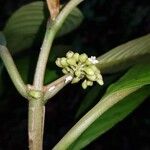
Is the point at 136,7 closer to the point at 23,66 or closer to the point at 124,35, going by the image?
the point at 124,35

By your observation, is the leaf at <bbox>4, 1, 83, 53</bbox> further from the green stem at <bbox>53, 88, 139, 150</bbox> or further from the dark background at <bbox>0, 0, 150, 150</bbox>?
the dark background at <bbox>0, 0, 150, 150</bbox>

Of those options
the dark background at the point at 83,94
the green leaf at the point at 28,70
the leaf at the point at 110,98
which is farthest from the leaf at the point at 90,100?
the dark background at the point at 83,94

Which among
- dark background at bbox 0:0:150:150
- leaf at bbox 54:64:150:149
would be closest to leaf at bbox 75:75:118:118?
leaf at bbox 54:64:150:149

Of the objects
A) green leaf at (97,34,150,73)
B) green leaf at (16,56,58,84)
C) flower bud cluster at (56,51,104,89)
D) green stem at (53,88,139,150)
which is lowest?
green leaf at (16,56,58,84)

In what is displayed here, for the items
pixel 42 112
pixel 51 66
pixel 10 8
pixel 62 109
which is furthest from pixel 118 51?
pixel 10 8

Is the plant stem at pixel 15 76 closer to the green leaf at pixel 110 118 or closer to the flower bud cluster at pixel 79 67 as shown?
the flower bud cluster at pixel 79 67

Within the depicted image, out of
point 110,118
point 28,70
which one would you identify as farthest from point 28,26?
point 110,118
